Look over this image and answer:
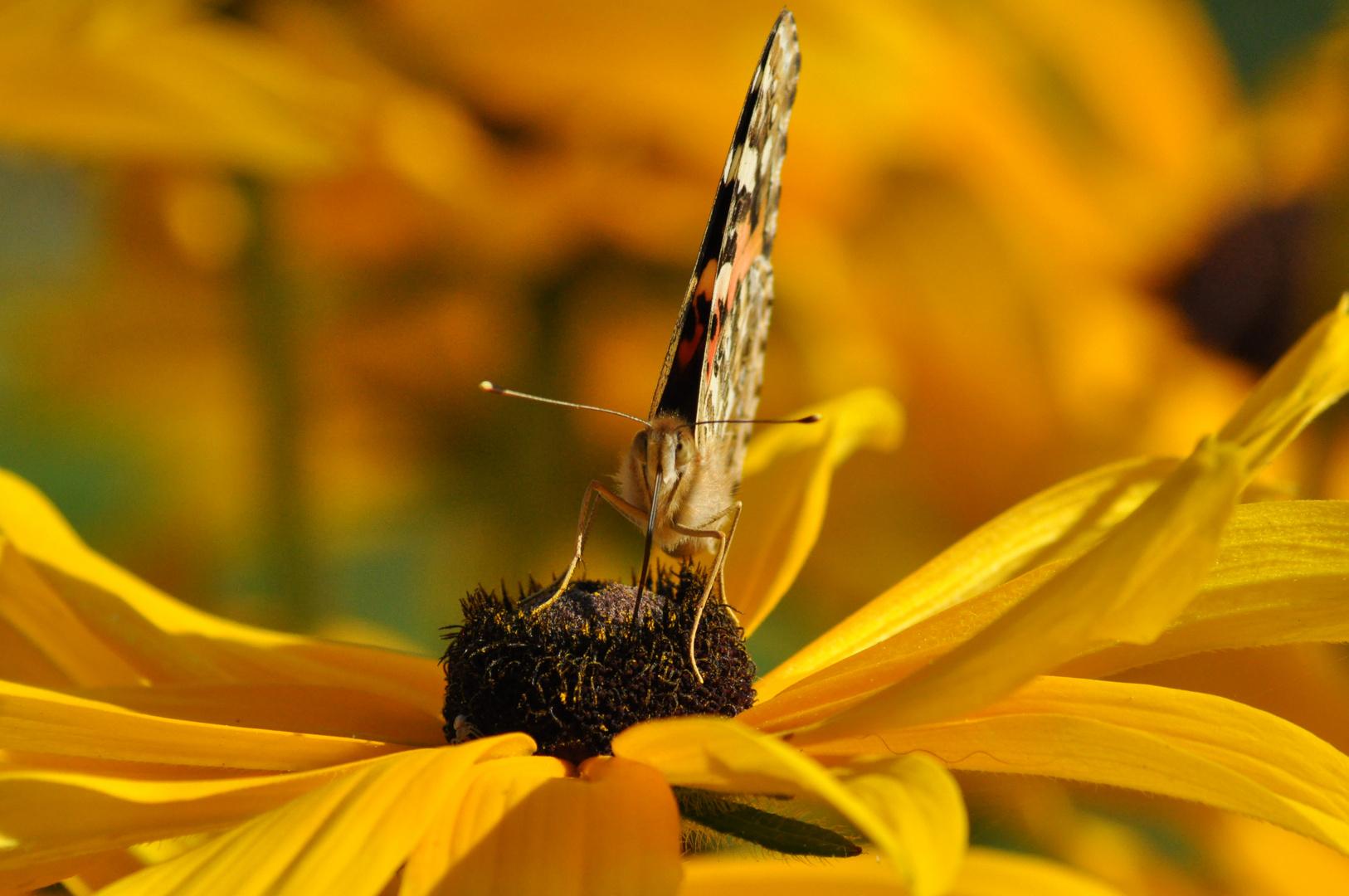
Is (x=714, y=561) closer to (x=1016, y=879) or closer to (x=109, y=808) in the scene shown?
(x=1016, y=879)

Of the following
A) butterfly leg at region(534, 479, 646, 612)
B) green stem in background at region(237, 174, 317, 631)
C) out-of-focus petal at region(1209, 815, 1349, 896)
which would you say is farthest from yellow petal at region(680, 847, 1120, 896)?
green stem in background at region(237, 174, 317, 631)

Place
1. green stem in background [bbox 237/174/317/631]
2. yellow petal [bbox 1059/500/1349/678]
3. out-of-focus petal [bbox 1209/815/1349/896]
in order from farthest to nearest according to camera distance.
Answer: green stem in background [bbox 237/174/317/631] < out-of-focus petal [bbox 1209/815/1349/896] < yellow petal [bbox 1059/500/1349/678]

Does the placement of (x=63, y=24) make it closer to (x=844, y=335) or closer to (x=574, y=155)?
(x=574, y=155)

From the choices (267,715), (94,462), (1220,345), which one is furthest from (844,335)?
(94,462)

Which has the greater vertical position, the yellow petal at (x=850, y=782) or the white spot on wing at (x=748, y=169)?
the white spot on wing at (x=748, y=169)

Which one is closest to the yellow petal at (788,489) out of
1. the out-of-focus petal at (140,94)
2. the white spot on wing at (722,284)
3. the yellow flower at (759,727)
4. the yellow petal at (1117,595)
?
the yellow flower at (759,727)

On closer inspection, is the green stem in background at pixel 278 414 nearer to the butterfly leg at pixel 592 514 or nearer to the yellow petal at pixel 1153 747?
the butterfly leg at pixel 592 514

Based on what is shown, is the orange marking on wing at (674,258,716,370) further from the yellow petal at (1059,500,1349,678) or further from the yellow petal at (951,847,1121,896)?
the yellow petal at (951,847,1121,896)
